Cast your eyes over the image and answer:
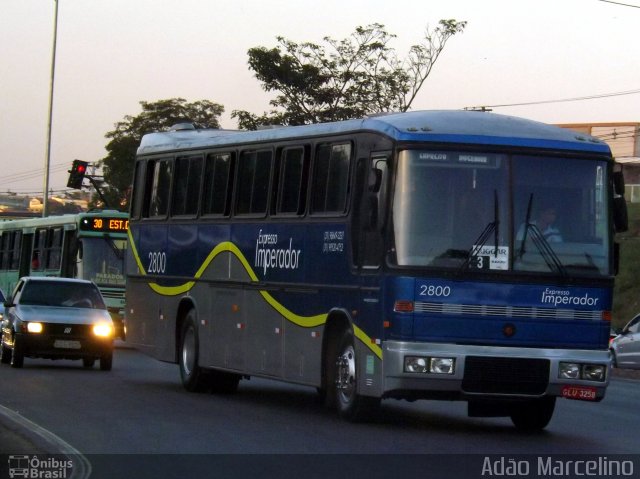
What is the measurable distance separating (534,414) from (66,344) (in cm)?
1163

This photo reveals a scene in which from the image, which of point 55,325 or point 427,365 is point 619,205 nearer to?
point 427,365

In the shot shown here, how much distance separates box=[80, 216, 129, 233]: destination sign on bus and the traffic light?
1075 centimetres

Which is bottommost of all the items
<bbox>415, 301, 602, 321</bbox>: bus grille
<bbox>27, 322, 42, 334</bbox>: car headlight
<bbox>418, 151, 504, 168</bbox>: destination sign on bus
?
<bbox>27, 322, 42, 334</bbox>: car headlight

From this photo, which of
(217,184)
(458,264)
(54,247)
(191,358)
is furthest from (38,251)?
(458,264)

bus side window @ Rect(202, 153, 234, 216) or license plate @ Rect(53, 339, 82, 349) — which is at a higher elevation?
bus side window @ Rect(202, 153, 234, 216)

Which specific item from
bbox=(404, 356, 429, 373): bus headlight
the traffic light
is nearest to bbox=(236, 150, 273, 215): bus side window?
bbox=(404, 356, 429, 373): bus headlight

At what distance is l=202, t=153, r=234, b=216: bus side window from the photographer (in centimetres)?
1980

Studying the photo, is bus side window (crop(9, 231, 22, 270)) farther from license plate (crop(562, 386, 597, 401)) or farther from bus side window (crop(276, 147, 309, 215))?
license plate (crop(562, 386, 597, 401))

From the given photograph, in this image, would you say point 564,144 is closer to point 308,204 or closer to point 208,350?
point 308,204

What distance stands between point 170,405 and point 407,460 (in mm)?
6291

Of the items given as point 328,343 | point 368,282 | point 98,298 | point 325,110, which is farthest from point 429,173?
point 325,110

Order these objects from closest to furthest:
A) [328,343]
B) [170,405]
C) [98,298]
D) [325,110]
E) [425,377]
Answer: [425,377]
[328,343]
[170,405]
[98,298]
[325,110]

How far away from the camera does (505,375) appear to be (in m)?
14.6

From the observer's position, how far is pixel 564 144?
49.9 ft
